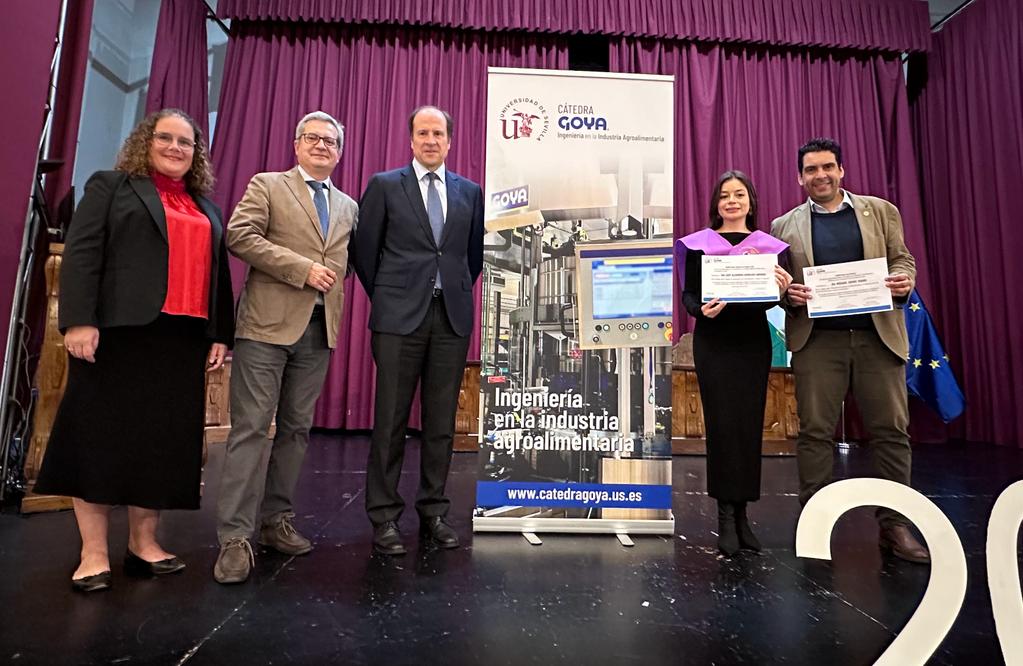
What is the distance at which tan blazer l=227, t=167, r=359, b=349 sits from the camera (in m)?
1.88

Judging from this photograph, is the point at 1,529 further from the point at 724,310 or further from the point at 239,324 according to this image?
the point at 724,310

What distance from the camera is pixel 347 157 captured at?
5.55m

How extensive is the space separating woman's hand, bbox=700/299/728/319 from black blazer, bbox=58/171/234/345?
1696 millimetres

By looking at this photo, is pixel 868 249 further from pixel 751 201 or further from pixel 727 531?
pixel 727 531

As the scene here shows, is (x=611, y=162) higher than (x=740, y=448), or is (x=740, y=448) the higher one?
(x=611, y=162)

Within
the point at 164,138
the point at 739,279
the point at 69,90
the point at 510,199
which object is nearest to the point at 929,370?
the point at 739,279

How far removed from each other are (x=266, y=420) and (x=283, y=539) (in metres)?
0.43

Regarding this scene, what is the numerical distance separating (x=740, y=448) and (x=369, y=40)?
17.4 feet

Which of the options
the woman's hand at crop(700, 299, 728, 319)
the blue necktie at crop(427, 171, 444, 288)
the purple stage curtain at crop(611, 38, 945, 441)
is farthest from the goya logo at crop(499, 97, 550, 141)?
the purple stage curtain at crop(611, 38, 945, 441)

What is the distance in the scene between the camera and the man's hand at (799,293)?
213 cm

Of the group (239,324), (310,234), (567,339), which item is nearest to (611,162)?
(567,339)

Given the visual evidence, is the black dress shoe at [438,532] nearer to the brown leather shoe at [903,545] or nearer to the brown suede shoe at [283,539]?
the brown suede shoe at [283,539]

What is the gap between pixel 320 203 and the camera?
208cm

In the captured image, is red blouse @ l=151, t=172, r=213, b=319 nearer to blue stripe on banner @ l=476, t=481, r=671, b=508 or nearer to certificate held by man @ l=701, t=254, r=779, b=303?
blue stripe on banner @ l=476, t=481, r=671, b=508
